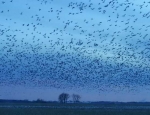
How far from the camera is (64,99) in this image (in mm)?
152500

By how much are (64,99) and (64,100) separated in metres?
0.62

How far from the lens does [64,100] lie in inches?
5984
